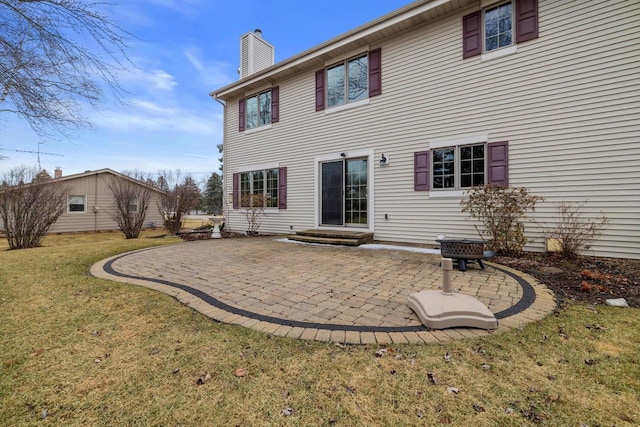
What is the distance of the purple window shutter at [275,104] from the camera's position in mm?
10227

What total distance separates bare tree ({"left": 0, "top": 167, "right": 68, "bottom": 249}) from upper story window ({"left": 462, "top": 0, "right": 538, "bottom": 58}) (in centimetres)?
1380

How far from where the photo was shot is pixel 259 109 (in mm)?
10945

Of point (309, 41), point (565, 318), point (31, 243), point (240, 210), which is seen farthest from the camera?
point (309, 41)

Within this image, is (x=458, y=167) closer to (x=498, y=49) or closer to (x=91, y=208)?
(x=498, y=49)

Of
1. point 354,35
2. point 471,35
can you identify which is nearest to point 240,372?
point 471,35

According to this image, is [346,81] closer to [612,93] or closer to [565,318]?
[612,93]

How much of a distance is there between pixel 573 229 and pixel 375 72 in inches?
237

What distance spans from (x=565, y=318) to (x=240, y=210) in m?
10.4

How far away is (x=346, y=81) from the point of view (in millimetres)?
8594

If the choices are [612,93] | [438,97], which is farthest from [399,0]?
[612,93]

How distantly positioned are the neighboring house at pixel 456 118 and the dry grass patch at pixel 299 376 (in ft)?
12.7

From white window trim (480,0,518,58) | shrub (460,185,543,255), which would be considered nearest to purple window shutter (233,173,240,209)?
shrub (460,185,543,255)

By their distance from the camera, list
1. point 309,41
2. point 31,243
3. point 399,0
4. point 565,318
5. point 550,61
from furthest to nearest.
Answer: point 309,41, point 31,243, point 399,0, point 550,61, point 565,318

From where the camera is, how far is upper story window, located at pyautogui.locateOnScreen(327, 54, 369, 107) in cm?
827
